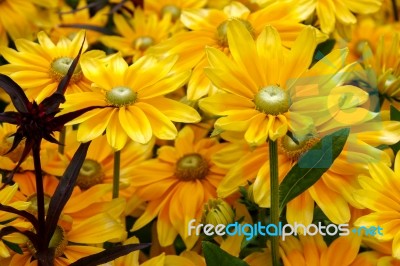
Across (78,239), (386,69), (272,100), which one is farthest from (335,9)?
(78,239)

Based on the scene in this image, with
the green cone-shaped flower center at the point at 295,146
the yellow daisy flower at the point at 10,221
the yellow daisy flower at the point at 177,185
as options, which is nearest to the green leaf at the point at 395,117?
the green cone-shaped flower center at the point at 295,146

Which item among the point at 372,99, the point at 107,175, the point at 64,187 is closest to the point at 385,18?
the point at 372,99

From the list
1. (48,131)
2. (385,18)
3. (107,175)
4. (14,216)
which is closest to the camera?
(48,131)

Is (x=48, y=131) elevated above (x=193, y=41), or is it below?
below

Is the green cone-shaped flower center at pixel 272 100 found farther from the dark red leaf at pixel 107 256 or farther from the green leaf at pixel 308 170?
the dark red leaf at pixel 107 256

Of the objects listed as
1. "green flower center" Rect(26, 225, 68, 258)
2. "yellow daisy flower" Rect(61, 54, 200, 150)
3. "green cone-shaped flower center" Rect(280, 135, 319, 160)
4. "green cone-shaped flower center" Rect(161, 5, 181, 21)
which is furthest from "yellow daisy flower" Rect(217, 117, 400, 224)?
"green cone-shaped flower center" Rect(161, 5, 181, 21)

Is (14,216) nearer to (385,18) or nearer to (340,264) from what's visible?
(340,264)

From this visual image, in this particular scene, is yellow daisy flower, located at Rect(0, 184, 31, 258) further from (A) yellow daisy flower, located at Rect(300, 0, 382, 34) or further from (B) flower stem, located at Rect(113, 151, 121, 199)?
(A) yellow daisy flower, located at Rect(300, 0, 382, 34)
